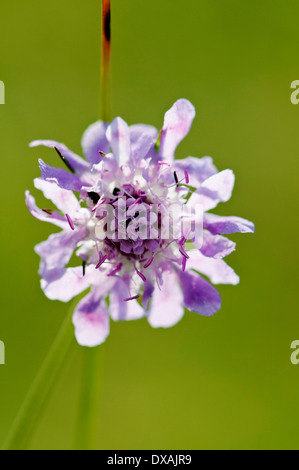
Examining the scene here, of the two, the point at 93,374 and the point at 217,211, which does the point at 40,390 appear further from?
the point at 217,211

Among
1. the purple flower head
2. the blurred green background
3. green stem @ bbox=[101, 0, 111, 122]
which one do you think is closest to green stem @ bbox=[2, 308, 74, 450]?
the purple flower head

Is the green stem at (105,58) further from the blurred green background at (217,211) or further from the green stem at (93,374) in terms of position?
the blurred green background at (217,211)

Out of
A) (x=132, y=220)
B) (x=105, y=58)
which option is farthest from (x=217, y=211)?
(x=105, y=58)

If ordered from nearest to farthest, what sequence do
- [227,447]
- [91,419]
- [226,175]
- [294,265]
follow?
[226,175] → [91,419] → [227,447] → [294,265]

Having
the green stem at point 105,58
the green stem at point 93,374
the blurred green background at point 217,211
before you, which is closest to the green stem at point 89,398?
the green stem at point 93,374

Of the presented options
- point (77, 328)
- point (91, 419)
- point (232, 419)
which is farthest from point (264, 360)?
point (77, 328)

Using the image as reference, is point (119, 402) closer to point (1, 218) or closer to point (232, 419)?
point (232, 419)
